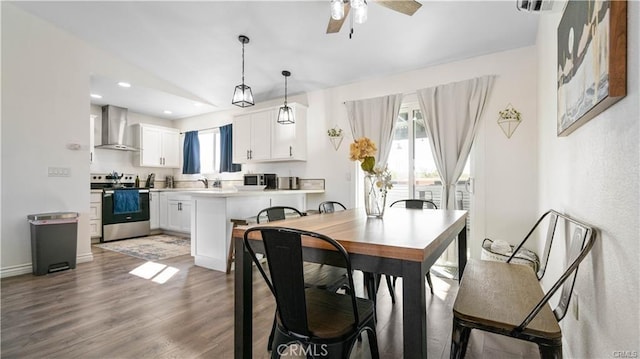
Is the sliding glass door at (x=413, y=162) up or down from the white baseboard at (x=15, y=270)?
up

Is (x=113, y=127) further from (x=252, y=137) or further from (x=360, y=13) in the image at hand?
(x=360, y=13)

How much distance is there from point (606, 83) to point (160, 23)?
12.9 feet

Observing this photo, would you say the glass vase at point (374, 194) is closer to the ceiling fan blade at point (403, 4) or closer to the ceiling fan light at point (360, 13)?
the ceiling fan light at point (360, 13)

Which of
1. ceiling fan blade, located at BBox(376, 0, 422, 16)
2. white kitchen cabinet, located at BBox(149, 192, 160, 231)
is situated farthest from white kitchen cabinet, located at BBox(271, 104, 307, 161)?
white kitchen cabinet, located at BBox(149, 192, 160, 231)

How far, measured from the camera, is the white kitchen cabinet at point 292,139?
14.1ft

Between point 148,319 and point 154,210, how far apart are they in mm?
3891

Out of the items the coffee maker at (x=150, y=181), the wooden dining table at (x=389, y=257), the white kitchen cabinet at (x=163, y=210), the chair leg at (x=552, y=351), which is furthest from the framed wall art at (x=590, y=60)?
the coffee maker at (x=150, y=181)

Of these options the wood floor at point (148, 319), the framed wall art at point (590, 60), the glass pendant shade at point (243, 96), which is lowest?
the wood floor at point (148, 319)

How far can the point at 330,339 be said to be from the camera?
1.07m

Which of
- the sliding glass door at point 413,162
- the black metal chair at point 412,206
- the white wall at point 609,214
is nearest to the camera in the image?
the white wall at point 609,214

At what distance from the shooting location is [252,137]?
15.4ft

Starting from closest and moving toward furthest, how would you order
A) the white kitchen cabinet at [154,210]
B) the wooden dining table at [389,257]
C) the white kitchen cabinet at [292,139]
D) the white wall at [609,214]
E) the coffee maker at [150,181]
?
the white wall at [609,214]
the wooden dining table at [389,257]
the white kitchen cabinet at [292,139]
the white kitchen cabinet at [154,210]
the coffee maker at [150,181]

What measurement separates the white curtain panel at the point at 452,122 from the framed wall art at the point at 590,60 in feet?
4.97

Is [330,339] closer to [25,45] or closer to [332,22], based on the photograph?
[332,22]
